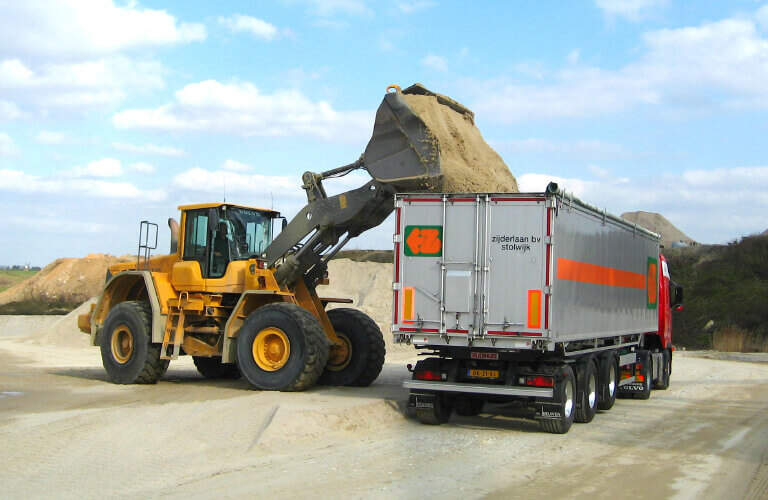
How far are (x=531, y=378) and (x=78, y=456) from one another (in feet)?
19.2

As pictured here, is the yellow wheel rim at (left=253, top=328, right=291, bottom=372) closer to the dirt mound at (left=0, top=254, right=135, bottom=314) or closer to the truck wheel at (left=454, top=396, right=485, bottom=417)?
the truck wheel at (left=454, top=396, right=485, bottom=417)

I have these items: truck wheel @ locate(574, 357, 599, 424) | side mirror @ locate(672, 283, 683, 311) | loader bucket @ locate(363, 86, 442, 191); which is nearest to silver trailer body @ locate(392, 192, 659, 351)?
truck wheel @ locate(574, 357, 599, 424)

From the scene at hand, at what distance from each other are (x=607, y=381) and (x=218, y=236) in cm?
748

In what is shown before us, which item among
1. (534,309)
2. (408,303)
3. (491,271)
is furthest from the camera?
(408,303)

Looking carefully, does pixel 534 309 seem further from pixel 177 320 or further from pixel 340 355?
pixel 177 320

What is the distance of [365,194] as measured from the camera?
547 inches

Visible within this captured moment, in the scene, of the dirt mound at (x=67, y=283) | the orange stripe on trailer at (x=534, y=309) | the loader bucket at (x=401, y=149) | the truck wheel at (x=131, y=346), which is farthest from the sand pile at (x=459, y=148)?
the dirt mound at (x=67, y=283)

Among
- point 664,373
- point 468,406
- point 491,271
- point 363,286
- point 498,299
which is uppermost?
point 363,286

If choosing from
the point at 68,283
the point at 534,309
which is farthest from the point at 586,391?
the point at 68,283

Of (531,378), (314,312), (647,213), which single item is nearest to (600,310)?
(531,378)

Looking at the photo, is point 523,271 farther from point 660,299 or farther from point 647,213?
point 647,213

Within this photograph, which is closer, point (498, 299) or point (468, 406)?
point (498, 299)

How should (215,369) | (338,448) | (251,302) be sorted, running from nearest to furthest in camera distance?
(338,448) → (251,302) → (215,369)

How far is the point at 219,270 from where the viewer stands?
1512 centimetres
